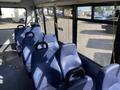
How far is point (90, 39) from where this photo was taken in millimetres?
2826

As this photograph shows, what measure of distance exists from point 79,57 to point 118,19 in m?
1.23

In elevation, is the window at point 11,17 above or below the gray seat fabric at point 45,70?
above

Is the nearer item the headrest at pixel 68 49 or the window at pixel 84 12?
the window at pixel 84 12

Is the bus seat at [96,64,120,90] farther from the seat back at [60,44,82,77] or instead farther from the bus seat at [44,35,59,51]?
the bus seat at [44,35,59,51]

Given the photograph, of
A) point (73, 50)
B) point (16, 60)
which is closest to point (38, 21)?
point (16, 60)

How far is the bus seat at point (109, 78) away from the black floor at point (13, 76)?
214cm

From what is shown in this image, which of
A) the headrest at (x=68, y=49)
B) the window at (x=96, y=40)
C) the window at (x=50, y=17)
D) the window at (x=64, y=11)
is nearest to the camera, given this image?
the window at (x=96, y=40)

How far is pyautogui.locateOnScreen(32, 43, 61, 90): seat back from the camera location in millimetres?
2435

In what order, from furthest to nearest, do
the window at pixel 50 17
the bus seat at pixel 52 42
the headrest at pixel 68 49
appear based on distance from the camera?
1. the window at pixel 50 17
2. the bus seat at pixel 52 42
3. the headrest at pixel 68 49

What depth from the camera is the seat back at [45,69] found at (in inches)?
95.9

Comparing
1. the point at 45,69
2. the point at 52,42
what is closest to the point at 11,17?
the point at 52,42

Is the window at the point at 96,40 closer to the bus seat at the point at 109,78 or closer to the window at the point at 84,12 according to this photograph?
the window at the point at 84,12

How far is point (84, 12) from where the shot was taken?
2830 mm

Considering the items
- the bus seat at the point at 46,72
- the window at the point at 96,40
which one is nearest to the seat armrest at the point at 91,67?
the window at the point at 96,40
